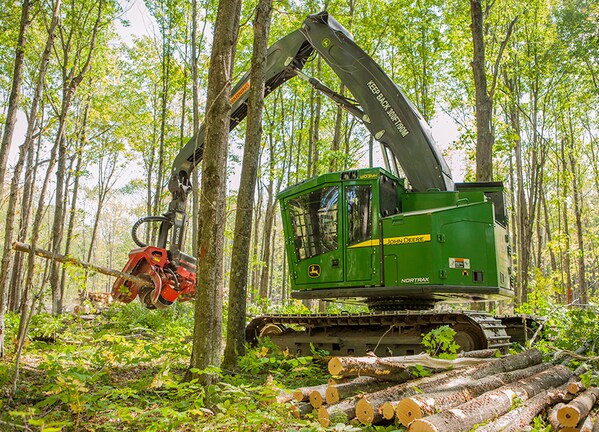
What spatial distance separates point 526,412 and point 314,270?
14.1 ft

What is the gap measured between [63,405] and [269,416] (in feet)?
7.47

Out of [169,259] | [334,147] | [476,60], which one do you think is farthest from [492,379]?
[334,147]

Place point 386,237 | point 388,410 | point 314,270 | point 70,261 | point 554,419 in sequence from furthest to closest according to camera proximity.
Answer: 1. point 314,270
2. point 70,261
3. point 386,237
4. point 554,419
5. point 388,410

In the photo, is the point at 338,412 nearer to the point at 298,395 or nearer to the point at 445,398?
the point at 298,395

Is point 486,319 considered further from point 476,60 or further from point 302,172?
point 302,172

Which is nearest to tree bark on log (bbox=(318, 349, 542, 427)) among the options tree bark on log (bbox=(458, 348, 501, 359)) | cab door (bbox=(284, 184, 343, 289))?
tree bark on log (bbox=(458, 348, 501, 359))

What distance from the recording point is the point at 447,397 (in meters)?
4.09

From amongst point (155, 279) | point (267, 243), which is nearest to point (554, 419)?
point (155, 279)

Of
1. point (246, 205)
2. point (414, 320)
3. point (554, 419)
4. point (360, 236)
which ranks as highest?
point (246, 205)

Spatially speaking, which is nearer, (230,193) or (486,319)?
(486,319)

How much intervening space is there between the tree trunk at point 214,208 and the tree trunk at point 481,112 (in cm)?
761

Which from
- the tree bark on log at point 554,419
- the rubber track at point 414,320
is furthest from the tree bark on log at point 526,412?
the rubber track at point 414,320

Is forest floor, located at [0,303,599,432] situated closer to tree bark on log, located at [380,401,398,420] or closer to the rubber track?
tree bark on log, located at [380,401,398,420]

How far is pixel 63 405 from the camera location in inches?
189
